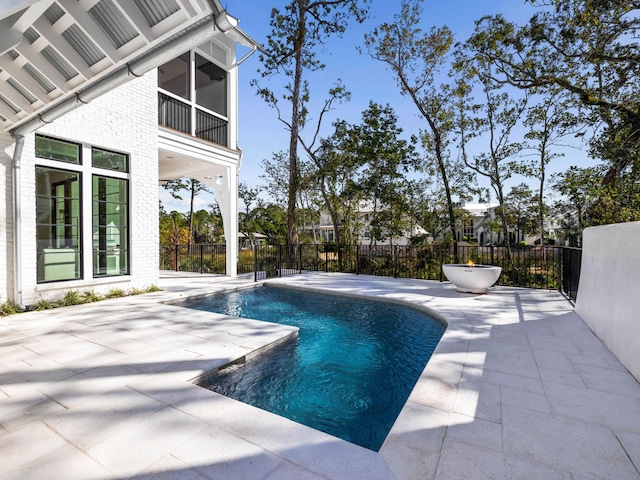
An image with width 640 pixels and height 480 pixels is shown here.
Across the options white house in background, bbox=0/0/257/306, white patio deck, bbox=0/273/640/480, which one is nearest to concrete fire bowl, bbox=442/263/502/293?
white patio deck, bbox=0/273/640/480

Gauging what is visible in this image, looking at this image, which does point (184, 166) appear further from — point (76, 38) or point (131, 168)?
point (76, 38)

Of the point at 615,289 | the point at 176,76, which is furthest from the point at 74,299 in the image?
the point at 615,289

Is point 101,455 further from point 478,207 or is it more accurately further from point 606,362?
point 478,207

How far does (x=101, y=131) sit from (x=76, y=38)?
10.4ft

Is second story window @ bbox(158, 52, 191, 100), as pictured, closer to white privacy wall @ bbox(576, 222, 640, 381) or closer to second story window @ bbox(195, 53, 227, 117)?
second story window @ bbox(195, 53, 227, 117)

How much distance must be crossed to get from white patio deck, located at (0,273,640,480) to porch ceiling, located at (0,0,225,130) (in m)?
2.81

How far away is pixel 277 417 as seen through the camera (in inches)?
82.0

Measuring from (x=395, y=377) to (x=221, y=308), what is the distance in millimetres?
3840

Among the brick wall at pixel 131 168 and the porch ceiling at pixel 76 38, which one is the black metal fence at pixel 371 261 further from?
the porch ceiling at pixel 76 38

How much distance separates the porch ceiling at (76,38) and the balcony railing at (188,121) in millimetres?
4035

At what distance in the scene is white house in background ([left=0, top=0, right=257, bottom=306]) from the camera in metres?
2.81

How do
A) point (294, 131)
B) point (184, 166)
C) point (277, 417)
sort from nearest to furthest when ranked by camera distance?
point (277, 417), point (184, 166), point (294, 131)

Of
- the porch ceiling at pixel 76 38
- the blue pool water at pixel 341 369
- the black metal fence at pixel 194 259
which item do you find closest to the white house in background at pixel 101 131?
the porch ceiling at pixel 76 38

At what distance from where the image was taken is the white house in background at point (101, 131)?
2.81 m
